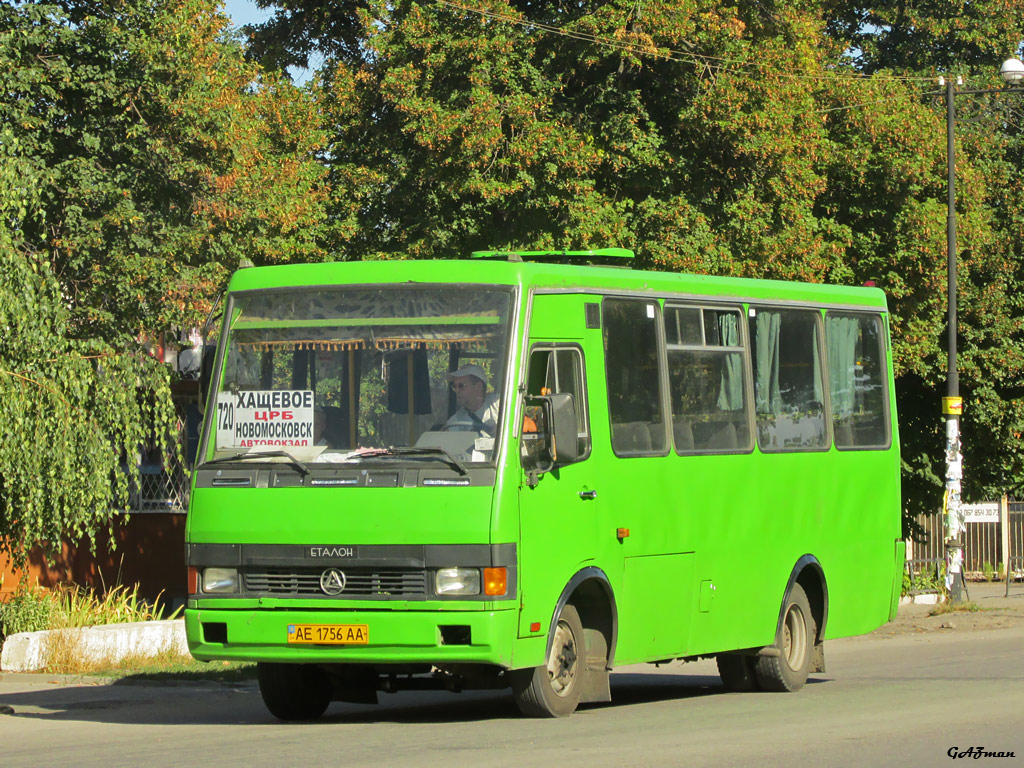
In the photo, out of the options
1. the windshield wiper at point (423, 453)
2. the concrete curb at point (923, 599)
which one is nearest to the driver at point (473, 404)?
the windshield wiper at point (423, 453)

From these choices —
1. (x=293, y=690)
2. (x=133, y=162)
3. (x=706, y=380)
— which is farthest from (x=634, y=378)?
(x=133, y=162)

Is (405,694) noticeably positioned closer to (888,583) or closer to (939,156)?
(888,583)

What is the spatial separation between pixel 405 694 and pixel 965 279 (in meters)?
19.0

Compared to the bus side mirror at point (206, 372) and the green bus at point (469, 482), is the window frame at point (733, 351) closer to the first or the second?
the green bus at point (469, 482)

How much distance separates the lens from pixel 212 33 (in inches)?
846

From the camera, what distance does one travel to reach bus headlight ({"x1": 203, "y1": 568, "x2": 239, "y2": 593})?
36.2 ft

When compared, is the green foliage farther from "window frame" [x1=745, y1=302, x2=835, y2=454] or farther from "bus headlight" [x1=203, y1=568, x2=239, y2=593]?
"bus headlight" [x1=203, y1=568, x2=239, y2=593]

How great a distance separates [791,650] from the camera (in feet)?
47.0

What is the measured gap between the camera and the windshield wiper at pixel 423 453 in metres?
10.6

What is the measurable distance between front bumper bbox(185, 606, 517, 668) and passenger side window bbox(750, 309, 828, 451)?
407cm

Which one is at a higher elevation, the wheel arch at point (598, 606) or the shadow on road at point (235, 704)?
the wheel arch at point (598, 606)

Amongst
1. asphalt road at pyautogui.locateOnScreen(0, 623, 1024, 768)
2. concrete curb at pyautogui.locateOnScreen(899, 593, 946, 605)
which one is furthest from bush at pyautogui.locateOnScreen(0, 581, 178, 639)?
concrete curb at pyautogui.locateOnScreen(899, 593, 946, 605)

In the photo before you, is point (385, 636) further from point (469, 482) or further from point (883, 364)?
point (883, 364)

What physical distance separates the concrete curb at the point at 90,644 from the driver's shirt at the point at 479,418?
7065mm
